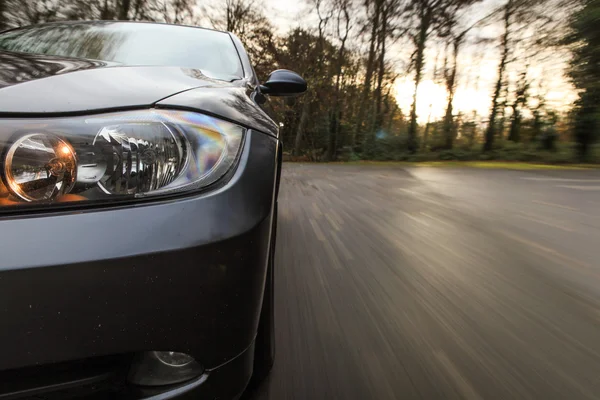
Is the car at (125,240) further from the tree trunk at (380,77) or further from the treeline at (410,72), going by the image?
the tree trunk at (380,77)

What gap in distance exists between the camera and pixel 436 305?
7.40ft

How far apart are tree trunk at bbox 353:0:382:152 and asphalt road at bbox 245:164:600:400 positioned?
42.2 feet

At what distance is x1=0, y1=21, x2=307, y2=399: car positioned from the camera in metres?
0.84

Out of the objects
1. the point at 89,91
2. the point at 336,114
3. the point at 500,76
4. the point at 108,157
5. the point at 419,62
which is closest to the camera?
the point at 108,157

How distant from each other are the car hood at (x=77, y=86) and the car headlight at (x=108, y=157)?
44 millimetres

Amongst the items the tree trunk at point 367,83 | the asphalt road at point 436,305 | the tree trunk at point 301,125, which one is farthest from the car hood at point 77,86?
the tree trunk at point 301,125

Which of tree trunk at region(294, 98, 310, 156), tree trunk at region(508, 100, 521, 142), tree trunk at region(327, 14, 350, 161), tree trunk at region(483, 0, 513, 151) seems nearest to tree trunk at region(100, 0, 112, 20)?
tree trunk at region(327, 14, 350, 161)

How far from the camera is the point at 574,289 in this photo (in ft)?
8.33

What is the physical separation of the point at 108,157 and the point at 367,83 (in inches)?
709

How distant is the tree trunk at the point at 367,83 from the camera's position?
1683 centimetres

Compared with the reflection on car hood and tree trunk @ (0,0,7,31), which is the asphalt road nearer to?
the reflection on car hood

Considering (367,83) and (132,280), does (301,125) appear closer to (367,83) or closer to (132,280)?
(367,83)

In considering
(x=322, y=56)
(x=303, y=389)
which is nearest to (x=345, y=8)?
(x=322, y=56)

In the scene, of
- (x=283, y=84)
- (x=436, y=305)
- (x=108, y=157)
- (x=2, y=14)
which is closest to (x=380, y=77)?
(x=2, y=14)
